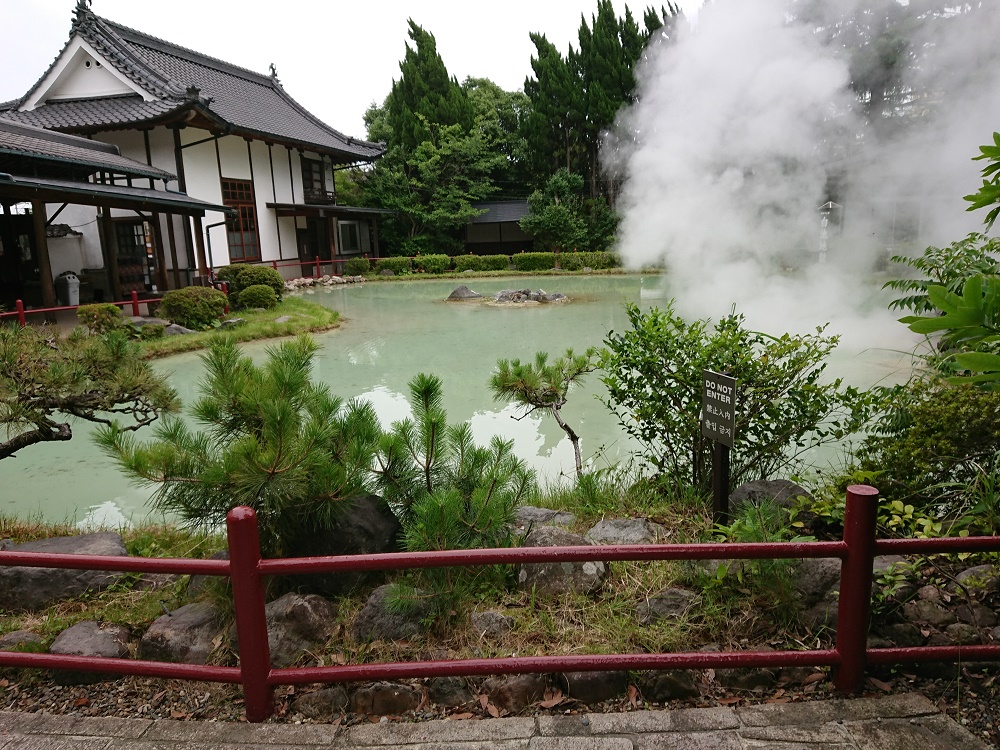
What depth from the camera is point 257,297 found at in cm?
1602

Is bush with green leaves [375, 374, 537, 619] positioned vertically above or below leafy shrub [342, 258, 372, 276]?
below

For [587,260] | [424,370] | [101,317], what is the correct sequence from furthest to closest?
[587,260] → [101,317] → [424,370]

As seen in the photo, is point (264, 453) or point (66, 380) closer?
point (264, 453)

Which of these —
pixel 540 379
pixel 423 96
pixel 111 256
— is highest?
pixel 423 96

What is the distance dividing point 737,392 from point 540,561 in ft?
A: 6.63

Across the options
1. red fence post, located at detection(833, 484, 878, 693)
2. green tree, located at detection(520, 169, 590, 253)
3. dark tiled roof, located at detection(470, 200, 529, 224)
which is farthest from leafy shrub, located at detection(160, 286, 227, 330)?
dark tiled roof, located at detection(470, 200, 529, 224)

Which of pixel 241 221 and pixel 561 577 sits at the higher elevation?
pixel 241 221

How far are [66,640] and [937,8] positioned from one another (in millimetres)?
11284

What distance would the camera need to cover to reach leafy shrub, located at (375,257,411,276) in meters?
26.8

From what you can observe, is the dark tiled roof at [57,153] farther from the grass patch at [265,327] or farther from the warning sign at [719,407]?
the warning sign at [719,407]

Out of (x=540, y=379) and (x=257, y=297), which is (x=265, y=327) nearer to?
(x=257, y=297)

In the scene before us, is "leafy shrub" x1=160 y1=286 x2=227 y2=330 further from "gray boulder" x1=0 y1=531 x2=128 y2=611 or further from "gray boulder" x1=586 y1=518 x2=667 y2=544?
"gray boulder" x1=586 y1=518 x2=667 y2=544

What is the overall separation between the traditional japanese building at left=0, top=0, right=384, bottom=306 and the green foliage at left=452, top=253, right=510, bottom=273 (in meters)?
4.52

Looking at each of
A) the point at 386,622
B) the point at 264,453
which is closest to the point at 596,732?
the point at 386,622
